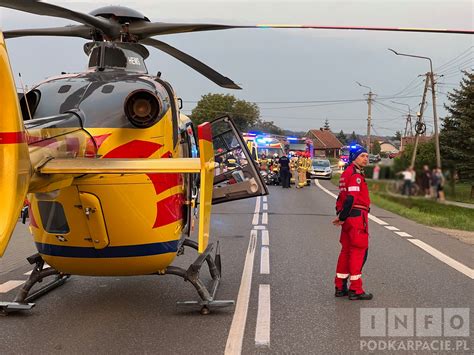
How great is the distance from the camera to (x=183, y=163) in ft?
13.6

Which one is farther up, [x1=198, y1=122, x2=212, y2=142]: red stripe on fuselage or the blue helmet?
[x1=198, y1=122, x2=212, y2=142]: red stripe on fuselage

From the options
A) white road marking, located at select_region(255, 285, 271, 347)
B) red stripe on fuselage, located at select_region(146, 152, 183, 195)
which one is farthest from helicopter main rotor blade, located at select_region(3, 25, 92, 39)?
white road marking, located at select_region(255, 285, 271, 347)

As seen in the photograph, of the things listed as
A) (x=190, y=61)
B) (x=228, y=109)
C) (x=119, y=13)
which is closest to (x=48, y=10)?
(x=119, y=13)

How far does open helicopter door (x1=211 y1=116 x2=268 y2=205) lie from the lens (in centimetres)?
703

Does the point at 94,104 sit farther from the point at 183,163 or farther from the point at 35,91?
the point at 183,163

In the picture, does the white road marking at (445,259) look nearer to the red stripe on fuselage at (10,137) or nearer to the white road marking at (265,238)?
the white road marking at (265,238)

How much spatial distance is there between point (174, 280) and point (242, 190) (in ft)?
5.53

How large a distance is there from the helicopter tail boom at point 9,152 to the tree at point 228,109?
7001 cm

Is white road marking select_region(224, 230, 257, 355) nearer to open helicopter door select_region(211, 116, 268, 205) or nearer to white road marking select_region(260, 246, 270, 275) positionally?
white road marking select_region(260, 246, 270, 275)

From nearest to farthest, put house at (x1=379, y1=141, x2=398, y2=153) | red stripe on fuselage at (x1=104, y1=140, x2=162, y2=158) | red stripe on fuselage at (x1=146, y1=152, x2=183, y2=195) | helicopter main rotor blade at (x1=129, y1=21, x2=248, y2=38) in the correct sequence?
house at (x1=379, y1=141, x2=398, y2=153), red stripe on fuselage at (x1=104, y1=140, x2=162, y2=158), red stripe on fuselage at (x1=146, y1=152, x2=183, y2=195), helicopter main rotor blade at (x1=129, y1=21, x2=248, y2=38)

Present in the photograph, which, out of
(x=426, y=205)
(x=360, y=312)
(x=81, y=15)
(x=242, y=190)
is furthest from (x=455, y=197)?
(x=242, y=190)

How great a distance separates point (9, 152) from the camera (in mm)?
3092

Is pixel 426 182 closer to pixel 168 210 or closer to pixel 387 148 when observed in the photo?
pixel 387 148

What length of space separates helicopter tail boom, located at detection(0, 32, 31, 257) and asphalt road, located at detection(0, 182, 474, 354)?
2077mm
